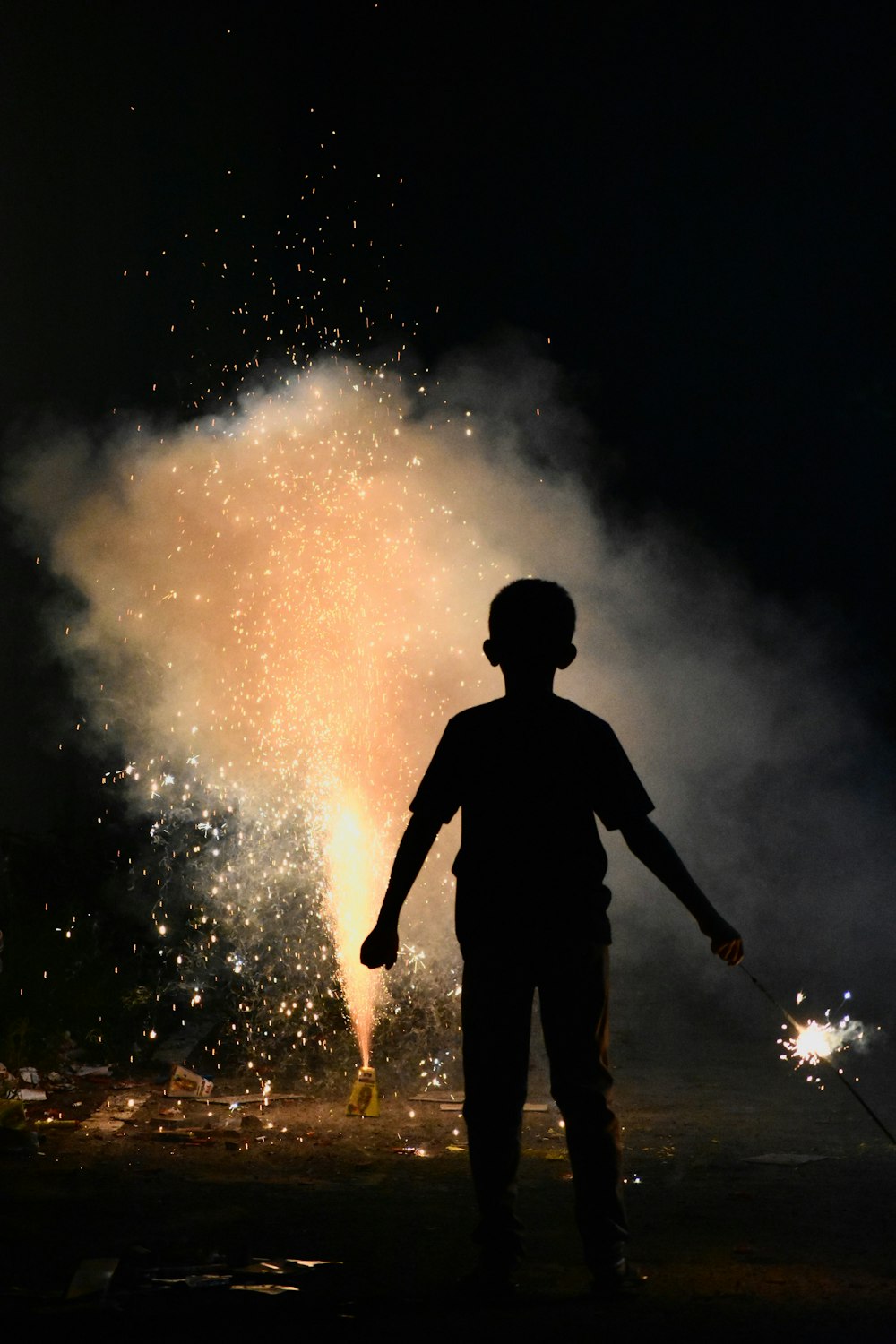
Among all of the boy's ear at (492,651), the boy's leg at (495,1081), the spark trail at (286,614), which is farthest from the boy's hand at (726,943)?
the spark trail at (286,614)

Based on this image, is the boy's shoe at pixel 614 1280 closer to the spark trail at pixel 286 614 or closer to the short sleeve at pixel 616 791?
the short sleeve at pixel 616 791

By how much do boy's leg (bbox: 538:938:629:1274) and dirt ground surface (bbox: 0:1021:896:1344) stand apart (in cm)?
15

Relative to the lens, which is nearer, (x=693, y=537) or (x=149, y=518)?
(x=149, y=518)

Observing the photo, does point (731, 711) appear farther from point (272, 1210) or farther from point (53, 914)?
point (272, 1210)

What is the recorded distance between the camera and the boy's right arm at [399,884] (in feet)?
9.88

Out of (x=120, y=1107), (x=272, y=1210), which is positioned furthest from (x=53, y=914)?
(x=272, y=1210)

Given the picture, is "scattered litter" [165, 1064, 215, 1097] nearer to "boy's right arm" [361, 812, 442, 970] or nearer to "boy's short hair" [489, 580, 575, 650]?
"boy's right arm" [361, 812, 442, 970]

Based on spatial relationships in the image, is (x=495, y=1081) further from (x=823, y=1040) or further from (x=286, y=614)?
(x=286, y=614)

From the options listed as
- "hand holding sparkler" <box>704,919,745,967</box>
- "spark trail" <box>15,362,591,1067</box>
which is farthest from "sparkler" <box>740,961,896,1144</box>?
"hand holding sparkler" <box>704,919,745,967</box>

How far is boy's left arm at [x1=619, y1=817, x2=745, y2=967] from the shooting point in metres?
2.92

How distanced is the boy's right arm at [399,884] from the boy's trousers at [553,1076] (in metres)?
0.23

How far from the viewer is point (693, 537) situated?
40.3 ft

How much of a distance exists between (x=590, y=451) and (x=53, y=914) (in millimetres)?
6375

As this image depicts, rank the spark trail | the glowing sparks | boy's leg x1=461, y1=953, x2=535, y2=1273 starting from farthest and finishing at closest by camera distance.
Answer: the spark trail, the glowing sparks, boy's leg x1=461, y1=953, x2=535, y2=1273
